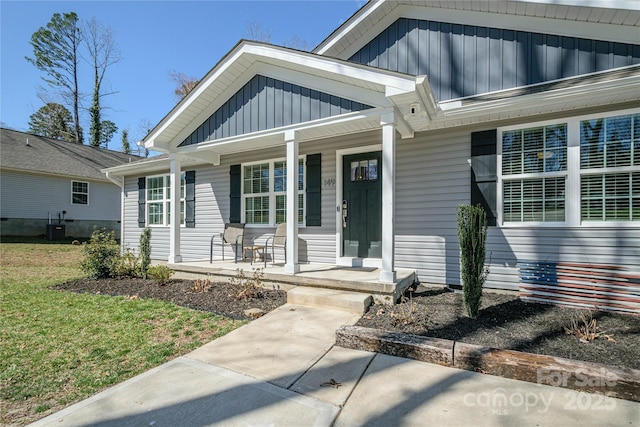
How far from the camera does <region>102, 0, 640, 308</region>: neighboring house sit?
387cm

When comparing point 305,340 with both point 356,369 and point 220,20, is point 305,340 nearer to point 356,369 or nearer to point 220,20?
point 356,369

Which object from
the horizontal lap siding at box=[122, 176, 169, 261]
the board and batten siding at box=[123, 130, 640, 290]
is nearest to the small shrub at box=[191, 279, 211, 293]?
the board and batten siding at box=[123, 130, 640, 290]

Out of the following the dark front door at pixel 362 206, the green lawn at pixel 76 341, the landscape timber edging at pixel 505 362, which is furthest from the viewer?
the dark front door at pixel 362 206

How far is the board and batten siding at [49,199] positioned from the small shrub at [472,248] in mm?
17929

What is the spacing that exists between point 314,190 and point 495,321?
3635 mm

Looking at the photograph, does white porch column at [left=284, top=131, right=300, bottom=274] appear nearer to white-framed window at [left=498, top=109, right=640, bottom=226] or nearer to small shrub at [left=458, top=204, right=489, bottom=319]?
small shrub at [left=458, top=204, right=489, bottom=319]

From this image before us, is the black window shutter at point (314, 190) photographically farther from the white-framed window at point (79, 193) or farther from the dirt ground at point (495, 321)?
the white-framed window at point (79, 193)

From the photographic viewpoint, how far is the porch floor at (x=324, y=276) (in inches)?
155

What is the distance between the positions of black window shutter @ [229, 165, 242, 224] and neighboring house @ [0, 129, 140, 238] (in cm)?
1216

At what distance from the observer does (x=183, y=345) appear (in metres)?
3.01

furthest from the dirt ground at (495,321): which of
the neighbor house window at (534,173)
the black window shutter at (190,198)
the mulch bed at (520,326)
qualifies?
the black window shutter at (190,198)

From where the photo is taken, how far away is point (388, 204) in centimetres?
396

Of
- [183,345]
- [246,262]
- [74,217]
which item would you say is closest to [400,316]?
[183,345]

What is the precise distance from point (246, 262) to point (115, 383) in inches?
151
